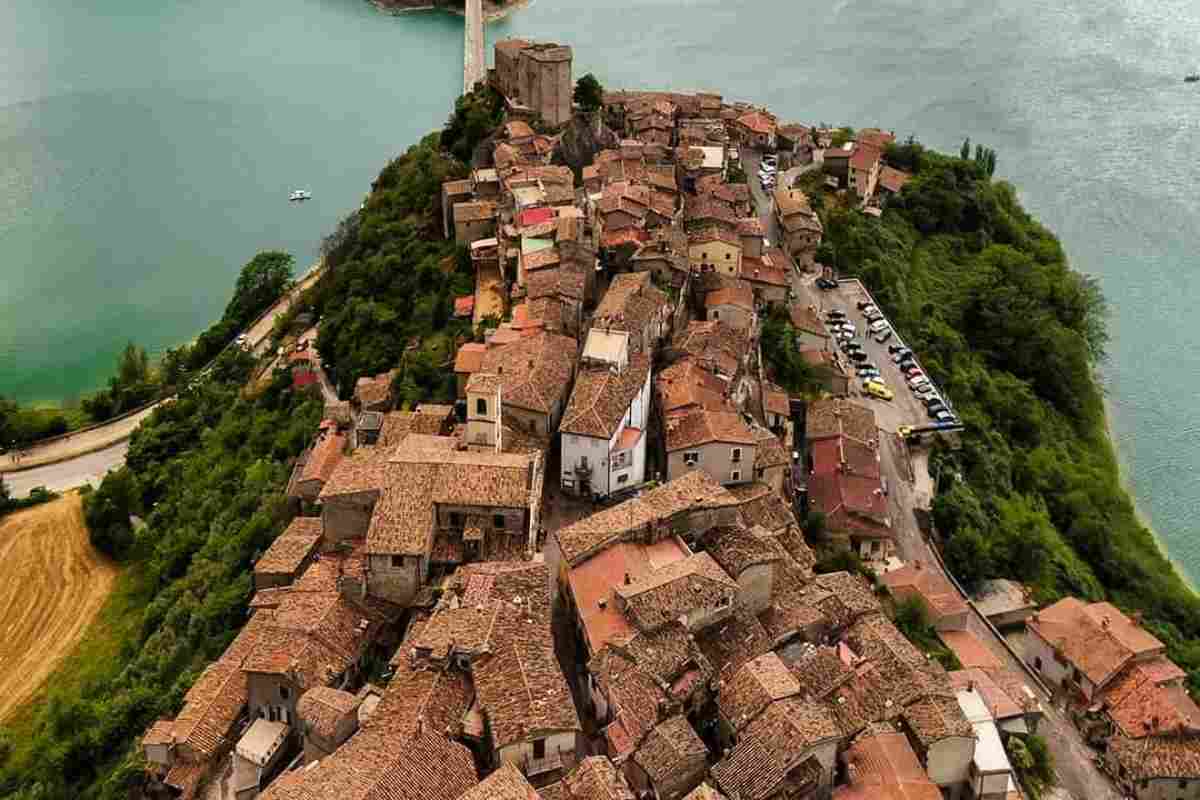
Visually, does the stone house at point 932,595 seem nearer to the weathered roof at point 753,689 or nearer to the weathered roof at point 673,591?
the weathered roof at point 673,591

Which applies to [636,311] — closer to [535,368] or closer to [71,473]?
[535,368]

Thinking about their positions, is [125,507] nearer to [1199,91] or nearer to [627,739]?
[627,739]

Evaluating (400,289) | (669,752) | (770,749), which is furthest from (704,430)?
(400,289)

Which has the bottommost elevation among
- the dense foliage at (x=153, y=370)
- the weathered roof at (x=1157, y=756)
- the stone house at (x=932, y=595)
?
the dense foliage at (x=153, y=370)

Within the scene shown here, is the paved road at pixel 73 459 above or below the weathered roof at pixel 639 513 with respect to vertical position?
below

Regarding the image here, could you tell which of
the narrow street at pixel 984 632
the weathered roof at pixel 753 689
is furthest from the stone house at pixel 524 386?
the narrow street at pixel 984 632

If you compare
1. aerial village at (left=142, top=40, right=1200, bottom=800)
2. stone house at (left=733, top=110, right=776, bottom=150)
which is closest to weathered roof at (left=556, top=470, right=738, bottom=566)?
aerial village at (left=142, top=40, right=1200, bottom=800)

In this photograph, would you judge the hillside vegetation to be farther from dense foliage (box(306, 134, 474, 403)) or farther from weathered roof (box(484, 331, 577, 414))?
weathered roof (box(484, 331, 577, 414))
